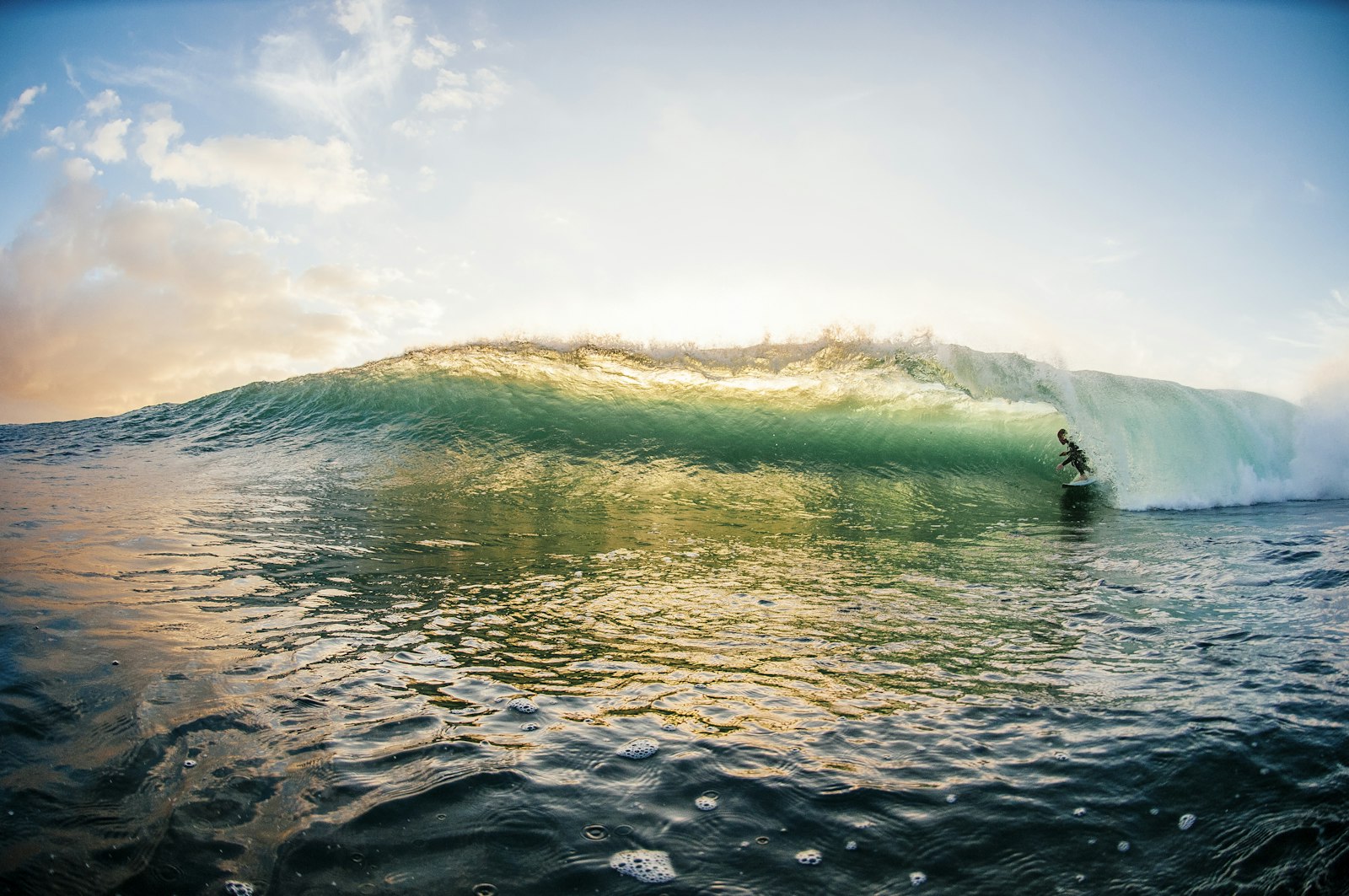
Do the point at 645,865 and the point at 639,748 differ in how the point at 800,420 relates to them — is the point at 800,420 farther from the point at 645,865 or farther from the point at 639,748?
the point at 645,865

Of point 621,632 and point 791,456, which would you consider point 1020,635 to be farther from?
point 791,456

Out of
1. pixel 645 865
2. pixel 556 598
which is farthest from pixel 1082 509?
pixel 645 865

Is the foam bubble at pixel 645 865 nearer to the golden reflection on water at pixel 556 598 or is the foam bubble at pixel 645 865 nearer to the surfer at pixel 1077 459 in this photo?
the golden reflection on water at pixel 556 598

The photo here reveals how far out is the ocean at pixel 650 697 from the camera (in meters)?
1.71

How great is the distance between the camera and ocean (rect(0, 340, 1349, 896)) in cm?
171

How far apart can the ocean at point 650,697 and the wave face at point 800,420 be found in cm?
309

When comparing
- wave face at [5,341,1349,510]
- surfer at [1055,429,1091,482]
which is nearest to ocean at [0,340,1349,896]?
wave face at [5,341,1349,510]

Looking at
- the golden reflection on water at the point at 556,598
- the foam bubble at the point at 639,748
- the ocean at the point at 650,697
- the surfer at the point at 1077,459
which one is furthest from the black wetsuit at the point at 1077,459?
the foam bubble at the point at 639,748

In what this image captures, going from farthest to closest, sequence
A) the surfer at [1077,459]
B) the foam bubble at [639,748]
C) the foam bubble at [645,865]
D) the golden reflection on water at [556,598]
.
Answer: the surfer at [1077,459] → the golden reflection on water at [556,598] → the foam bubble at [639,748] → the foam bubble at [645,865]

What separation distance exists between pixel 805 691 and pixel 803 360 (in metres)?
11.9

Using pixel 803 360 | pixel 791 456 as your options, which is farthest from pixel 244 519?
pixel 803 360

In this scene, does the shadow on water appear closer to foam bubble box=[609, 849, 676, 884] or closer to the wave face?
the wave face

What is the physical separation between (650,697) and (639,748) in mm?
444

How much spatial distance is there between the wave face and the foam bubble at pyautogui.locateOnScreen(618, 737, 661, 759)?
7612 mm
